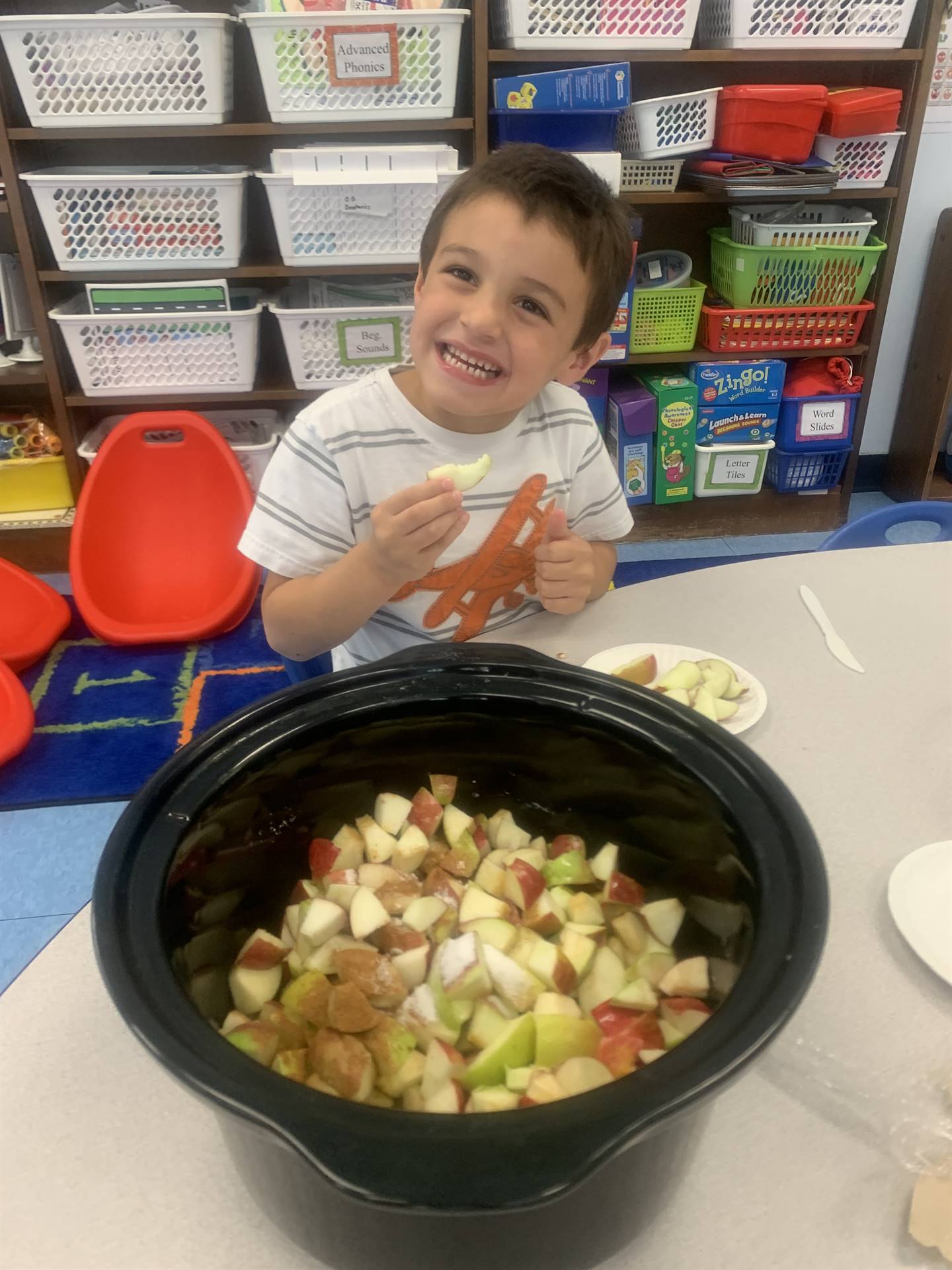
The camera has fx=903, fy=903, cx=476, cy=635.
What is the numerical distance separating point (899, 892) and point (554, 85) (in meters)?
1.93

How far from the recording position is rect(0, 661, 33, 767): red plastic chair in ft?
5.44

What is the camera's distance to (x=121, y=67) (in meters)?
1.89

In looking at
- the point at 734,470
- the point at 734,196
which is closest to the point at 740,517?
the point at 734,470

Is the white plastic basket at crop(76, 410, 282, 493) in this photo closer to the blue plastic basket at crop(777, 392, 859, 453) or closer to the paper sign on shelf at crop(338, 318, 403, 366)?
the paper sign on shelf at crop(338, 318, 403, 366)

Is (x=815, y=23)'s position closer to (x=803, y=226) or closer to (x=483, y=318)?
(x=803, y=226)

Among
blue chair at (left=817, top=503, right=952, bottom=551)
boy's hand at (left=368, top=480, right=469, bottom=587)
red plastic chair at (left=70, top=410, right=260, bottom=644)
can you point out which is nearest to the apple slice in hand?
boy's hand at (left=368, top=480, right=469, bottom=587)

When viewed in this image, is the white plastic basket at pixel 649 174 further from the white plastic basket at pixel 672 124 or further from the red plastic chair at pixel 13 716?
the red plastic chair at pixel 13 716

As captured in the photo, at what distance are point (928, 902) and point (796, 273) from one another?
6.97 feet

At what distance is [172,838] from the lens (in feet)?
1.51

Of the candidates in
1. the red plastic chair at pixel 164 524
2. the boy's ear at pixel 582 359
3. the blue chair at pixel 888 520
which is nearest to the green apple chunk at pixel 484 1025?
the boy's ear at pixel 582 359

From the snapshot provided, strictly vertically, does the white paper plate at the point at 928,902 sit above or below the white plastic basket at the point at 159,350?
above

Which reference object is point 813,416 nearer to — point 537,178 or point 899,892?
point 537,178

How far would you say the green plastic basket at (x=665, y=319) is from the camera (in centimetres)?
235

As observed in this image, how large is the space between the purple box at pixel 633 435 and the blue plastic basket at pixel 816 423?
388 millimetres
